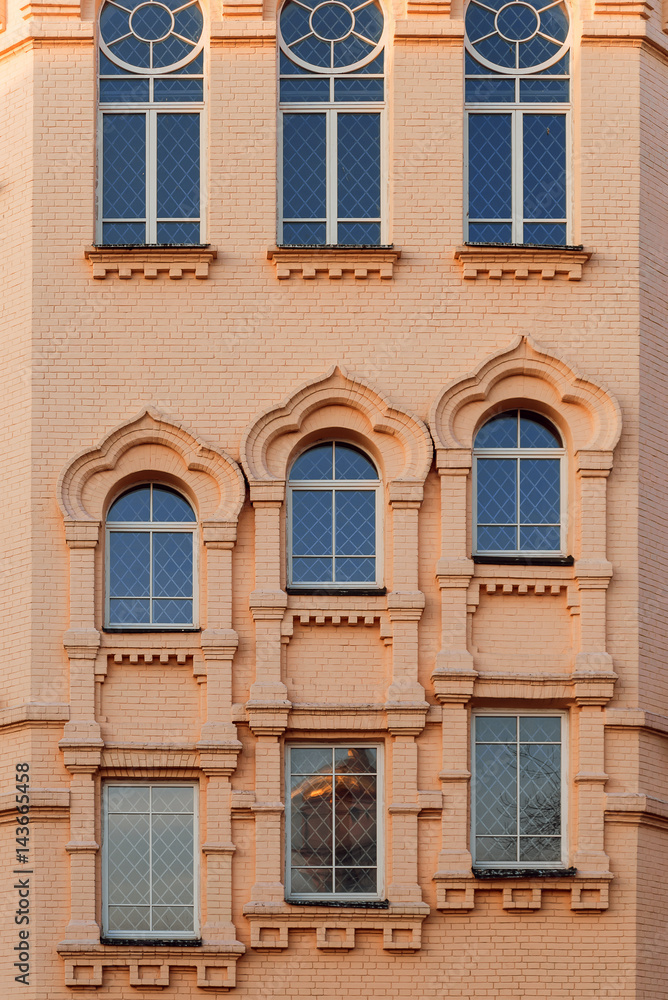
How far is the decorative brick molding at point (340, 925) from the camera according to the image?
20.7 metres

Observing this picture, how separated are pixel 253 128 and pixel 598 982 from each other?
982 cm

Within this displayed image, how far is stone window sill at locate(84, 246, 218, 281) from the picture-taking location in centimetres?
2195

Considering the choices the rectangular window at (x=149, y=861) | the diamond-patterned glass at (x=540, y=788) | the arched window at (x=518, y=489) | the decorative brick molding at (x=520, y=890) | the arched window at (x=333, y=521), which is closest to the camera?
the decorative brick molding at (x=520, y=890)

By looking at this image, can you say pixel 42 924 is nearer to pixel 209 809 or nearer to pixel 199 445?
pixel 209 809

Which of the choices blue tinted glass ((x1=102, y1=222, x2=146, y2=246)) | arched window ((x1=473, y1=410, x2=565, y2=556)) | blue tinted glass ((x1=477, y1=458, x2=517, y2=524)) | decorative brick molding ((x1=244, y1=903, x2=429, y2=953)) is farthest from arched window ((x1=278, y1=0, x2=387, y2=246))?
decorative brick molding ((x1=244, y1=903, x2=429, y2=953))

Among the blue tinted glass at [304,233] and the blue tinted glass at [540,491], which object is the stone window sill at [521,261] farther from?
the blue tinted glass at [540,491]

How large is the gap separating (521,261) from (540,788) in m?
5.69

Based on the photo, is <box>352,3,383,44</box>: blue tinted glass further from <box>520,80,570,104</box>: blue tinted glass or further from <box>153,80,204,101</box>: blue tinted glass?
<box>153,80,204,101</box>: blue tinted glass

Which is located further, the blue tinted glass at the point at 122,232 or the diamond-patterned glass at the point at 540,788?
the blue tinted glass at the point at 122,232

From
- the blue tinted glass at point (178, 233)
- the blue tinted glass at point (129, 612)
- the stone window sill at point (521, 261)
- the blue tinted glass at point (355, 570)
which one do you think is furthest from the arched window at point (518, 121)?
the blue tinted glass at point (129, 612)

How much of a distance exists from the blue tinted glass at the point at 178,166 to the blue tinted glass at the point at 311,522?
3364 millimetres

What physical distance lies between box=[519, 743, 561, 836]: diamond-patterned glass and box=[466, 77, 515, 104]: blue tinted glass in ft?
23.6

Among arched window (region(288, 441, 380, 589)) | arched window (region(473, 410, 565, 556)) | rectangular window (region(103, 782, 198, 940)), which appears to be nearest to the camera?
rectangular window (region(103, 782, 198, 940))

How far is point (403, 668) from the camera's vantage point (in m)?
21.3
